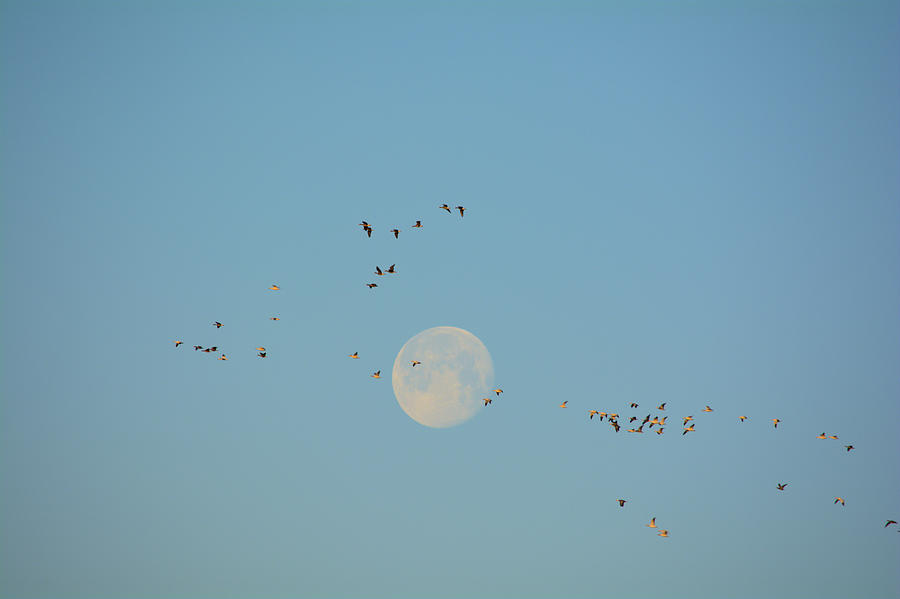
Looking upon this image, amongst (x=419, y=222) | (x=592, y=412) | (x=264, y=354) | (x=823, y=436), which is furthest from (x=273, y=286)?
(x=823, y=436)

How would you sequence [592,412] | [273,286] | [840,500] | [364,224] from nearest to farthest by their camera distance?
[364,224]
[273,286]
[840,500]
[592,412]

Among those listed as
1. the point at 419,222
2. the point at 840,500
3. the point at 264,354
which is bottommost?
the point at 840,500

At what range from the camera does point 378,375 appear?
10631cm

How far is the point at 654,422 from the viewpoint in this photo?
110312 mm

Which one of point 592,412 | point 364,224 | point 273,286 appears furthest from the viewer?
point 592,412

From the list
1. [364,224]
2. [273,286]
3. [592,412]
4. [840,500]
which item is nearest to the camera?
[364,224]

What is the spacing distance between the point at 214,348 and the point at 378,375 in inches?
648

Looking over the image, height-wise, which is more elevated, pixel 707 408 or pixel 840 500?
pixel 707 408

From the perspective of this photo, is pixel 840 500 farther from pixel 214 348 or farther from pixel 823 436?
pixel 214 348

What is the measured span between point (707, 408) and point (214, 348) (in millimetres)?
51576

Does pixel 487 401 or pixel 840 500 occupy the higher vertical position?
pixel 487 401

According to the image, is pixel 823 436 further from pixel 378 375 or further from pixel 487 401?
pixel 378 375

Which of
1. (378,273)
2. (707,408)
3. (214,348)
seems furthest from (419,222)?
(707,408)

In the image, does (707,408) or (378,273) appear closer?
(378,273)
